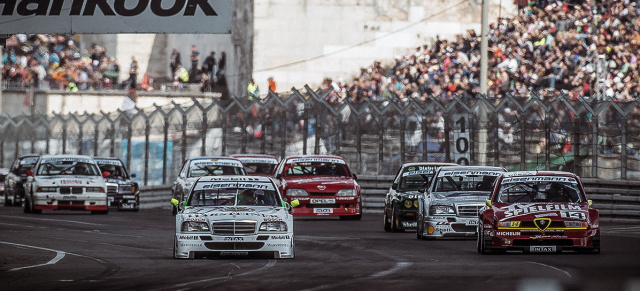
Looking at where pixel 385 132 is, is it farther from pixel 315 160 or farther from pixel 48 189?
pixel 48 189

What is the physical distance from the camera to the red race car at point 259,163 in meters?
30.5

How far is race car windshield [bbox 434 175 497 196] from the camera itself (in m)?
20.6

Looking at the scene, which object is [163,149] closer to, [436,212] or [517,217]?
[436,212]

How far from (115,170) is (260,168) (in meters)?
4.62

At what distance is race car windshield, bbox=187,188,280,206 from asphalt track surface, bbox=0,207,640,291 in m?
0.82

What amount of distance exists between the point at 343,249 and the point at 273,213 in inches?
90.1

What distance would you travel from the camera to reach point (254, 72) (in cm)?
5138

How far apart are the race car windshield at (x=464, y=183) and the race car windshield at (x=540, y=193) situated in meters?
3.16

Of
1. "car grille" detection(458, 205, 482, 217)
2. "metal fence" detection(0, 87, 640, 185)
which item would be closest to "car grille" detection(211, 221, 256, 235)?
"car grille" detection(458, 205, 482, 217)

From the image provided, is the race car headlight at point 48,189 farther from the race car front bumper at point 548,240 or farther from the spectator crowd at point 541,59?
the race car front bumper at point 548,240

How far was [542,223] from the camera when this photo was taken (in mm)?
16484

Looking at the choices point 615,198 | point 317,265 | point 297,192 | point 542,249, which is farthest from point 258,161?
point 317,265

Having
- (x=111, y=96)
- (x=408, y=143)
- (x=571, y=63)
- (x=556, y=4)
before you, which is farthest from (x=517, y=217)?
(x=111, y=96)

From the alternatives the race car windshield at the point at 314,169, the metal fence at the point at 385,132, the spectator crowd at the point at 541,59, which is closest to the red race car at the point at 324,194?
the race car windshield at the point at 314,169
